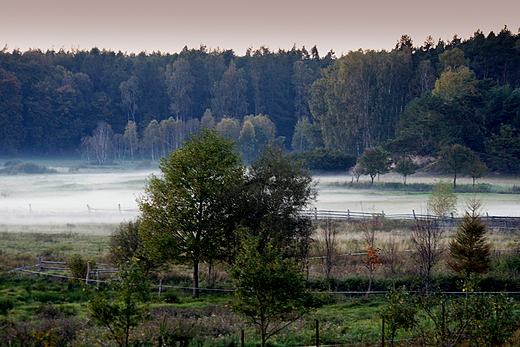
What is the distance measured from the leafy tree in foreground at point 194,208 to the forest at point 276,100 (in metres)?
60.6

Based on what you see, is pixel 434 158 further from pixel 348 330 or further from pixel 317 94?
pixel 348 330

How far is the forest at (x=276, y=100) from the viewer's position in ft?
296

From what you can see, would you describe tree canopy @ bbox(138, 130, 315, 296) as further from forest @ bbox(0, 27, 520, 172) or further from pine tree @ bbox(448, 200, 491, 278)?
forest @ bbox(0, 27, 520, 172)

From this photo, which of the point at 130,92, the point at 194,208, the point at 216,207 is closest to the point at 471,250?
the point at 216,207

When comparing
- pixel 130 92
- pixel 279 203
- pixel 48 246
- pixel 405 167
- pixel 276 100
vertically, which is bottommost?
pixel 48 246

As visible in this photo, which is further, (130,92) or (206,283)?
(130,92)

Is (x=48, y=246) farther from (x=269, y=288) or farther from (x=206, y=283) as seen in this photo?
(x=269, y=288)

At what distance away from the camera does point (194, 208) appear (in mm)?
31406

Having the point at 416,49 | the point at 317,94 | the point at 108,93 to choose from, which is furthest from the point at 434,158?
the point at 108,93

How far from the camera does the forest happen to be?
3548 inches

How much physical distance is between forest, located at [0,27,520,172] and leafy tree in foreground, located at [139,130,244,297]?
199ft

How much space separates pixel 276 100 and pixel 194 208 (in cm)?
13027

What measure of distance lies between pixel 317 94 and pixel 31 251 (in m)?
89.8

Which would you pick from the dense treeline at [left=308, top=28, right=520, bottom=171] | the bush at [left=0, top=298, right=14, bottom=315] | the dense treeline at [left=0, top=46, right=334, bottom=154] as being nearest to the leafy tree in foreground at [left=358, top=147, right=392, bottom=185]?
the dense treeline at [left=308, top=28, right=520, bottom=171]
